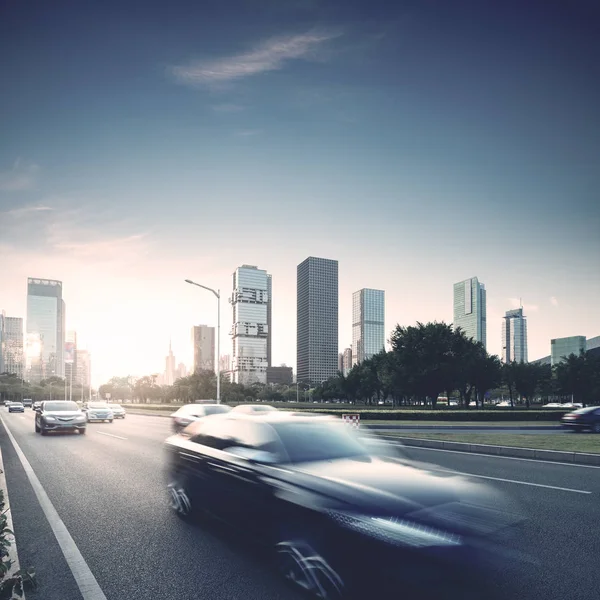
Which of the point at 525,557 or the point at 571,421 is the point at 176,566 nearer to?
the point at 525,557

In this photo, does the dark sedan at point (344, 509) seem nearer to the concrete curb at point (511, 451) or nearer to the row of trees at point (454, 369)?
the concrete curb at point (511, 451)

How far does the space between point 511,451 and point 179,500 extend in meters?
10.3

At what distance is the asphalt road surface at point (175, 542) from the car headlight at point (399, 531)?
1024 millimetres

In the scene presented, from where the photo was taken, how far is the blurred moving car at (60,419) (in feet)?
66.5

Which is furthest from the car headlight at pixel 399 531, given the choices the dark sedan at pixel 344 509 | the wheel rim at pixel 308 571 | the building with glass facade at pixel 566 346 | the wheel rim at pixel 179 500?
the building with glass facade at pixel 566 346

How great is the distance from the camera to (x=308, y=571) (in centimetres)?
400

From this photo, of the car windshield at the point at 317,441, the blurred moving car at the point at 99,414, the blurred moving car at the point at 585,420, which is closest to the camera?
the car windshield at the point at 317,441

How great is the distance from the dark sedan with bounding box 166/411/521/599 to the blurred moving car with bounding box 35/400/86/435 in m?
16.9

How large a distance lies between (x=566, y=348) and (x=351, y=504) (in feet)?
603

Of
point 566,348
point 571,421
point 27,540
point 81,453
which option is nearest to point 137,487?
point 27,540

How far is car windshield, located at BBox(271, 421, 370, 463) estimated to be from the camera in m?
5.02

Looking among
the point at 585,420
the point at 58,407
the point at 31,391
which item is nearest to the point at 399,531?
the point at 58,407

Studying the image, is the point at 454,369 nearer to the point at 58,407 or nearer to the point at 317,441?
the point at 58,407

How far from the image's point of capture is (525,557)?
5051 millimetres
